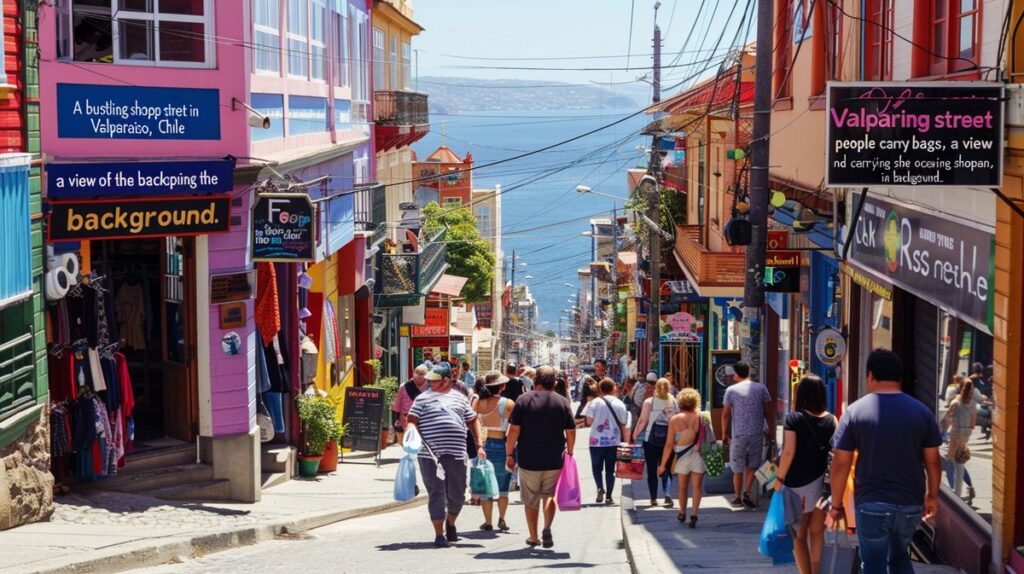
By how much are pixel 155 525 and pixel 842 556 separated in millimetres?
6703

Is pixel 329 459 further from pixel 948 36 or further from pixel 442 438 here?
pixel 948 36

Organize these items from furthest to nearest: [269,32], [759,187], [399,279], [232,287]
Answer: [399,279]
[269,32]
[759,187]
[232,287]

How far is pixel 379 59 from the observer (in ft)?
107

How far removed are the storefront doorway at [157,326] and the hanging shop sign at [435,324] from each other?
23088 millimetres

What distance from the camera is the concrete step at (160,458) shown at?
1458cm

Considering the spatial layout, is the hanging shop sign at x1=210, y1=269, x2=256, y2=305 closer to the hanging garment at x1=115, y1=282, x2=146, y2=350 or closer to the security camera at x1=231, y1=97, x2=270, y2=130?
the security camera at x1=231, y1=97, x2=270, y2=130

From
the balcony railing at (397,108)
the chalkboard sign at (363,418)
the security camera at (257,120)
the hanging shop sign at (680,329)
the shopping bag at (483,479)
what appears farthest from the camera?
the hanging shop sign at (680,329)

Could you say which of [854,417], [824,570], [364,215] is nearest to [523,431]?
[824,570]

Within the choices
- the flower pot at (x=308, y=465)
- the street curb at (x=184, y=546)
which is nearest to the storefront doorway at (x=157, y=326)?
the street curb at (x=184, y=546)

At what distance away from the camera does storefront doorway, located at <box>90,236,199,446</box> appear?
15.1 meters

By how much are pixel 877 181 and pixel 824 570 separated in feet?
9.06

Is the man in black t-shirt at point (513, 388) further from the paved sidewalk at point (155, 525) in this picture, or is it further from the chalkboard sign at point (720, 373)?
the chalkboard sign at point (720, 373)

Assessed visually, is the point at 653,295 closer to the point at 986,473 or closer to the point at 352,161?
the point at 352,161

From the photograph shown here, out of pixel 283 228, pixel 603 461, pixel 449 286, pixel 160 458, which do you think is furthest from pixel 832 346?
pixel 449 286
